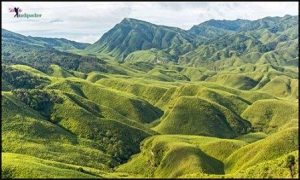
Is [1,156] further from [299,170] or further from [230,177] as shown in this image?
[299,170]

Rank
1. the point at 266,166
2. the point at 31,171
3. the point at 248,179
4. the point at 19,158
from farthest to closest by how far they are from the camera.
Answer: the point at 19,158
the point at 266,166
the point at 31,171
the point at 248,179

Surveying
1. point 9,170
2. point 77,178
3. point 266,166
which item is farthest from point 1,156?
point 266,166

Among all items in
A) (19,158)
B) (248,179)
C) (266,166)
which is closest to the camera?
(248,179)

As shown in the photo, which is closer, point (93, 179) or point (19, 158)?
point (93, 179)

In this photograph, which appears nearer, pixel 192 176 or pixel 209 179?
pixel 209 179

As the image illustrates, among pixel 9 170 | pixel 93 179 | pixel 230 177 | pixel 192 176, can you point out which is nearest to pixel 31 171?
pixel 9 170

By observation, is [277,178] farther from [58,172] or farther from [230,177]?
[58,172]

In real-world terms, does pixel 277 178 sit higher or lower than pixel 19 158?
higher

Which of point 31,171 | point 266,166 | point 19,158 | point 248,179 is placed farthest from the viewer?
point 19,158
